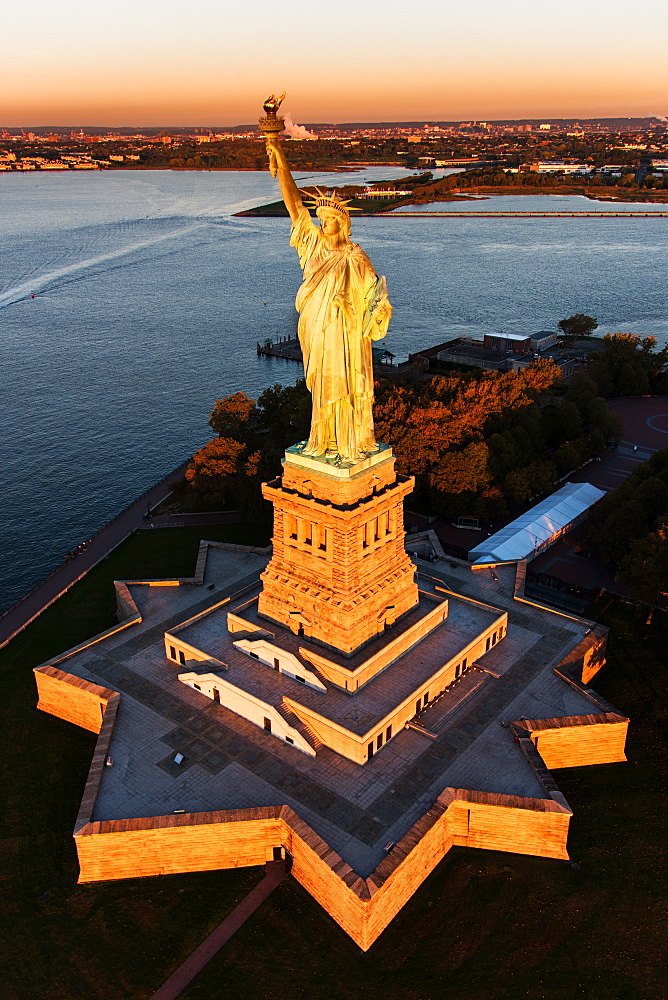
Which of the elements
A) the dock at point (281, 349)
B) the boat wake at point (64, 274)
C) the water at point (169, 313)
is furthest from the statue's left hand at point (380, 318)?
the boat wake at point (64, 274)

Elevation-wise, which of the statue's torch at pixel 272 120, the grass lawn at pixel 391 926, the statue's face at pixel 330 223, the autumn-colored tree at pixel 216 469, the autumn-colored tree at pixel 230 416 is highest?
the statue's torch at pixel 272 120

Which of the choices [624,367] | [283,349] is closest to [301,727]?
[624,367]

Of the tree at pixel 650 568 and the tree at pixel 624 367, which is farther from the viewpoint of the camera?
the tree at pixel 624 367

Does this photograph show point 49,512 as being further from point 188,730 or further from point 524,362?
point 524,362

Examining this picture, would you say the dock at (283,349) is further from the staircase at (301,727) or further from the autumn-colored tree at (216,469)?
the staircase at (301,727)

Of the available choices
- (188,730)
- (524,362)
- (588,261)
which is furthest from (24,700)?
(588,261)

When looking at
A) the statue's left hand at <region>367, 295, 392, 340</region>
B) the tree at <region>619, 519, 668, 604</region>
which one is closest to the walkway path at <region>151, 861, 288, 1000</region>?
the statue's left hand at <region>367, 295, 392, 340</region>

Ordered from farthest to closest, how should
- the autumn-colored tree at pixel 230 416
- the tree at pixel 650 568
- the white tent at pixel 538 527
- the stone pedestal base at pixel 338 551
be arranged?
the autumn-colored tree at pixel 230 416 → the white tent at pixel 538 527 → the tree at pixel 650 568 → the stone pedestal base at pixel 338 551

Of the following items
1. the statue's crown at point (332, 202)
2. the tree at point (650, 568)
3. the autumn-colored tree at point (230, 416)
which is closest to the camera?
the statue's crown at point (332, 202)

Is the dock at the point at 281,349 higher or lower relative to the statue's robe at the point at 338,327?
lower
